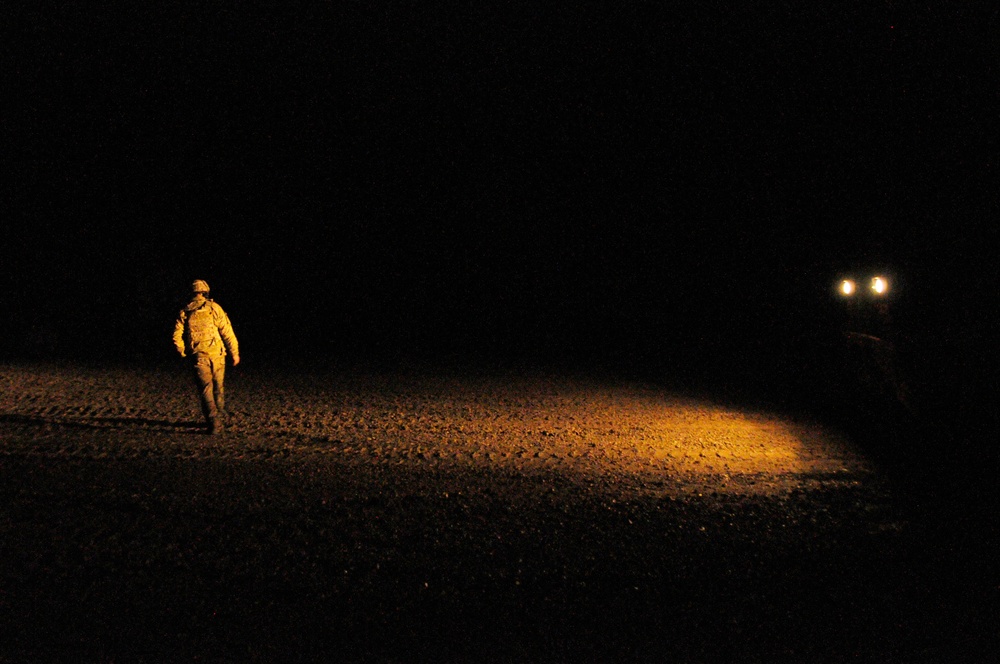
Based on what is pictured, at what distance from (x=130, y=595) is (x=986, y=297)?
35.4ft

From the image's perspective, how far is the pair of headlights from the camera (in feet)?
33.9

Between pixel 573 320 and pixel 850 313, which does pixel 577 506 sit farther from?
pixel 573 320

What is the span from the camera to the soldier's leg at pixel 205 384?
22.6 feet

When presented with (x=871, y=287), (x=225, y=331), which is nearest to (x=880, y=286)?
(x=871, y=287)

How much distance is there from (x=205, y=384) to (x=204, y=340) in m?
0.57

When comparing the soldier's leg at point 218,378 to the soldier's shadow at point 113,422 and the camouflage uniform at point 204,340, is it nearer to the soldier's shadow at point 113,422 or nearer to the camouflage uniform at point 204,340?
the camouflage uniform at point 204,340

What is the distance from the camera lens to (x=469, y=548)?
4191mm

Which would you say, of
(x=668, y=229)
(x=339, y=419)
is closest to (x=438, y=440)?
(x=339, y=419)

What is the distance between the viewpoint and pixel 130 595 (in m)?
3.46

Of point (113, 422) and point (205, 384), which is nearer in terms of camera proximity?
point (205, 384)

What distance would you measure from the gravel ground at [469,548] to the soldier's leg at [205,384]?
1.27 feet

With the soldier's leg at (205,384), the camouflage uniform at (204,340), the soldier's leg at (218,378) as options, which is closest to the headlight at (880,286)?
the camouflage uniform at (204,340)

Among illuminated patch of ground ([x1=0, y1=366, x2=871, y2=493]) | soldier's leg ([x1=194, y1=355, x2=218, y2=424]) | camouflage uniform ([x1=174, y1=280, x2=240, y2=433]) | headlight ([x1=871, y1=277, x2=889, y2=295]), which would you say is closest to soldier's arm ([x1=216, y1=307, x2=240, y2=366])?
camouflage uniform ([x1=174, y1=280, x2=240, y2=433])

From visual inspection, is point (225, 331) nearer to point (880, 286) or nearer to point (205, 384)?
point (205, 384)
